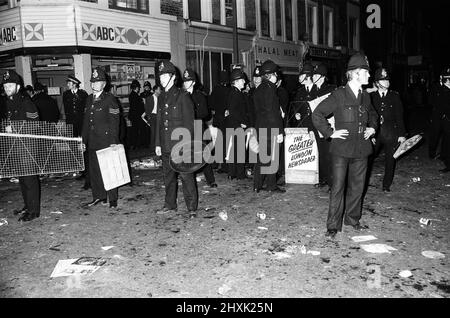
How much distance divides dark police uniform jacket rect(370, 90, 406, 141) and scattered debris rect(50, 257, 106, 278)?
518cm

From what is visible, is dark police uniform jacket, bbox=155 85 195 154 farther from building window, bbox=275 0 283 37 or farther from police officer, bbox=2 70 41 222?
building window, bbox=275 0 283 37

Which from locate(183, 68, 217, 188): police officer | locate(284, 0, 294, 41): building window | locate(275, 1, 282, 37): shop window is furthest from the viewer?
locate(284, 0, 294, 41): building window

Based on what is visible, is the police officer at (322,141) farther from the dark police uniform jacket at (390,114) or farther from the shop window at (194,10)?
the shop window at (194,10)

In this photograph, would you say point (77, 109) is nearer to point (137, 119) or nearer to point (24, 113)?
point (24, 113)

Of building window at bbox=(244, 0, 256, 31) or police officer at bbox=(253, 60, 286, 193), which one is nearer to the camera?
police officer at bbox=(253, 60, 286, 193)

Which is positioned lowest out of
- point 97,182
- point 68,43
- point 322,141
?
point 97,182

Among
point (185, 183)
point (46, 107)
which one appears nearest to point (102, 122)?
point (185, 183)

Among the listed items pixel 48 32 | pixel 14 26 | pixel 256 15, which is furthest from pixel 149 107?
pixel 256 15

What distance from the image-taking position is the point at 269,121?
747 centimetres

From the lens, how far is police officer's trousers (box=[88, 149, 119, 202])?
7016 millimetres

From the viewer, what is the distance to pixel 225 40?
18609 millimetres

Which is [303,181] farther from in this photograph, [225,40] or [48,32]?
[225,40]

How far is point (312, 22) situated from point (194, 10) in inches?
465

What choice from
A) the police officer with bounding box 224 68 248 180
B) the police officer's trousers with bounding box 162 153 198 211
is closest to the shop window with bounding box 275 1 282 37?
the police officer with bounding box 224 68 248 180
